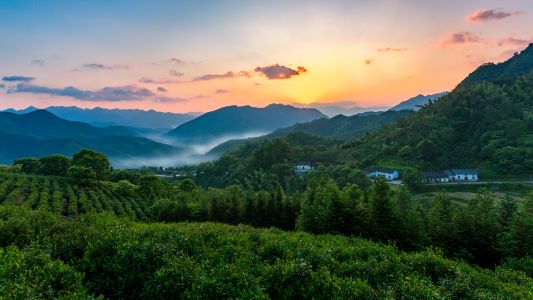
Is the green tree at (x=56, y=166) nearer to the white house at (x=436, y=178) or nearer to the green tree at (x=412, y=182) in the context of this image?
the green tree at (x=412, y=182)

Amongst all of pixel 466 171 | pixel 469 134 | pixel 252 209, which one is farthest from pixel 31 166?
pixel 469 134

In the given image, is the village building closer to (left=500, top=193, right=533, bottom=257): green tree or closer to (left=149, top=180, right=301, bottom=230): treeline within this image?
(left=149, top=180, right=301, bottom=230): treeline

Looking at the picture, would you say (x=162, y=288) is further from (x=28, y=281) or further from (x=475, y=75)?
(x=475, y=75)

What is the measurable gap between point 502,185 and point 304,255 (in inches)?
2825

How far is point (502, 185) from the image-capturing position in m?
64.8

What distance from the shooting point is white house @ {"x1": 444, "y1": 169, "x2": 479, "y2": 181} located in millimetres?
73312

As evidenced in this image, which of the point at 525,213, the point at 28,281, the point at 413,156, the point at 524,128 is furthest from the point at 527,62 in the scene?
the point at 28,281

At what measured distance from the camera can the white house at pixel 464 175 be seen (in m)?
73.3

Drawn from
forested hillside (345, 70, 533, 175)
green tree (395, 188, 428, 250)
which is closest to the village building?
forested hillside (345, 70, 533, 175)

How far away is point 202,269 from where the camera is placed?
870cm

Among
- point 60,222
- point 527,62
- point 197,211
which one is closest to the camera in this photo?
point 60,222

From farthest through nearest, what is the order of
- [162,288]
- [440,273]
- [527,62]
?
[527,62], [440,273], [162,288]

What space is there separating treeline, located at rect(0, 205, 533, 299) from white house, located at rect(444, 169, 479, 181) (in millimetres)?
72240

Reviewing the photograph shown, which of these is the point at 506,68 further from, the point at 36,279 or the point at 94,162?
the point at 36,279
